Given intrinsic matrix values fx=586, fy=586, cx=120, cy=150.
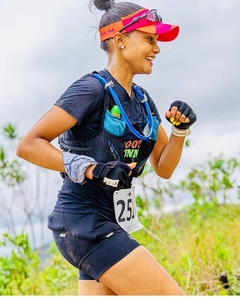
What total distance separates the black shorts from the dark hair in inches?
37.9

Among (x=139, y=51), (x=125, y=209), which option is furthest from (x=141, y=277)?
(x=139, y=51)

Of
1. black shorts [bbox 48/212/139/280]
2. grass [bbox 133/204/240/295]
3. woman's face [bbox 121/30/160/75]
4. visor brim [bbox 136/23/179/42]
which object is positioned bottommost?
grass [bbox 133/204/240/295]

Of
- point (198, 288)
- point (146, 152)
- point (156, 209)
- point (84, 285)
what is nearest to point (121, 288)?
point (84, 285)

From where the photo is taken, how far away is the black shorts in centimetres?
268

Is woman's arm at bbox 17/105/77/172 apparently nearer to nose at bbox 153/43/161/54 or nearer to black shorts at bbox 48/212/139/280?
black shorts at bbox 48/212/139/280

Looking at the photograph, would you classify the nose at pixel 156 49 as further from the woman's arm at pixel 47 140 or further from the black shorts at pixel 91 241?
the black shorts at pixel 91 241

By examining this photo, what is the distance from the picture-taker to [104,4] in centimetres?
329

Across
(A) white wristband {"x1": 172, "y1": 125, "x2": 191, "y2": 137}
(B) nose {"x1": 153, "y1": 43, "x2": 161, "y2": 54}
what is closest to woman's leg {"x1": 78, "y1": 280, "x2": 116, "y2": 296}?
(A) white wristband {"x1": 172, "y1": 125, "x2": 191, "y2": 137}

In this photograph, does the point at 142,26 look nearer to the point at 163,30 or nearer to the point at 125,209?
the point at 163,30

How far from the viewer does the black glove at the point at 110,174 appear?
2.61m

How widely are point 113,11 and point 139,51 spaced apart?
33 centimetres

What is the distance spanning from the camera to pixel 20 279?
6.23 meters

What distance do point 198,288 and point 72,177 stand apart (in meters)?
3.02

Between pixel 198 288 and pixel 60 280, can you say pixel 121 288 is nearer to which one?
pixel 198 288
